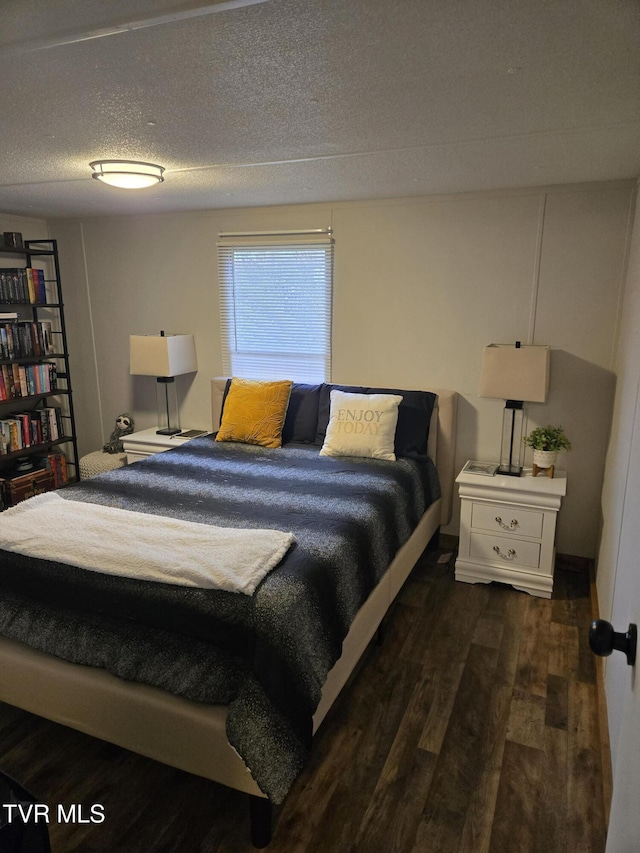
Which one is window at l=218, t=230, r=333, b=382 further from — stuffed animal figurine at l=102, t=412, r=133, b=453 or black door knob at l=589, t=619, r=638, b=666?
black door knob at l=589, t=619, r=638, b=666

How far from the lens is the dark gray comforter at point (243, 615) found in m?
1.63

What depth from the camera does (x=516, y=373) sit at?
3.02 m

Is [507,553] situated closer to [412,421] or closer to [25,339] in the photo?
[412,421]

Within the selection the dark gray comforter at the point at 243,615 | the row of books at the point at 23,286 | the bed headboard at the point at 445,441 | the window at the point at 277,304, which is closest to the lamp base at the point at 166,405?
the window at the point at 277,304

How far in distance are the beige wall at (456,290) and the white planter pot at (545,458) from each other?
197mm

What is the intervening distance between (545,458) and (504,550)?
57cm

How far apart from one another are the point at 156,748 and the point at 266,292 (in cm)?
296

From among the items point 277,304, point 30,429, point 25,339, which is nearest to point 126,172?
point 277,304

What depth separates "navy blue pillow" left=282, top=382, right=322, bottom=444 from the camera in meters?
3.58

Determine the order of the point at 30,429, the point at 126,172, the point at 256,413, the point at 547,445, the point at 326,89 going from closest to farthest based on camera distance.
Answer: the point at 326,89, the point at 126,172, the point at 547,445, the point at 256,413, the point at 30,429

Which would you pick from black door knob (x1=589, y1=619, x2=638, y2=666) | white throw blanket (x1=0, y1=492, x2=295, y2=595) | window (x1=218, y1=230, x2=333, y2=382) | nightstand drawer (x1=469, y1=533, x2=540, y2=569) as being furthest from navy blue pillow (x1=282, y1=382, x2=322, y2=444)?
black door knob (x1=589, y1=619, x2=638, y2=666)

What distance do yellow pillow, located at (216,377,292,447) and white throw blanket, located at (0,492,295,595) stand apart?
130 cm

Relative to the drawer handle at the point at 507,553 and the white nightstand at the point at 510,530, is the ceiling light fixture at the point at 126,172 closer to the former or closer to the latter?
the white nightstand at the point at 510,530

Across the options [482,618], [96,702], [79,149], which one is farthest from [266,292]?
[96,702]
